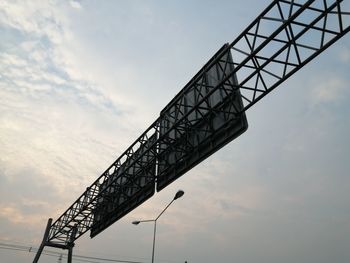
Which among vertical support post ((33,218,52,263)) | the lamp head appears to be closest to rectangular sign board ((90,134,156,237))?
the lamp head

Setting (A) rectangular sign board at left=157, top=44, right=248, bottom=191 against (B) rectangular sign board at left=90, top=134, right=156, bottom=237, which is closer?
(A) rectangular sign board at left=157, top=44, right=248, bottom=191

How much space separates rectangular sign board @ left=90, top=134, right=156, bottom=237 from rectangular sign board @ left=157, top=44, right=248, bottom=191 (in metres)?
1.12

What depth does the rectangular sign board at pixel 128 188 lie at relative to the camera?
15.1 m

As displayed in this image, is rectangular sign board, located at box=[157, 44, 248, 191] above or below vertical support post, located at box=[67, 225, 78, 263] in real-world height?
above

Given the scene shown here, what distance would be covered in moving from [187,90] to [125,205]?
8.71 metres

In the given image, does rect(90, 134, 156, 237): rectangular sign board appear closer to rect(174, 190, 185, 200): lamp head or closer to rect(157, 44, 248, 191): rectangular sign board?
rect(157, 44, 248, 191): rectangular sign board

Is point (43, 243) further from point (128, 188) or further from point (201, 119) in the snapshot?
point (201, 119)

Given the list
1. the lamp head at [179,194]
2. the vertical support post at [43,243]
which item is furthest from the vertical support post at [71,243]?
the lamp head at [179,194]

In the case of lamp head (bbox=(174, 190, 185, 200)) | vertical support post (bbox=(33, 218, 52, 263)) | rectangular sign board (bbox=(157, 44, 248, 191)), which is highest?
rectangular sign board (bbox=(157, 44, 248, 191))

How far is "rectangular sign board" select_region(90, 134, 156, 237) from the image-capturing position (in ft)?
49.5

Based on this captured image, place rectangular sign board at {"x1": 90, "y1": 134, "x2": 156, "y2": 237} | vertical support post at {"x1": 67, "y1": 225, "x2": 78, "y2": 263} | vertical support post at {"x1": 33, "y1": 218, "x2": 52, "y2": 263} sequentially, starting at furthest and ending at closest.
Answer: vertical support post at {"x1": 33, "y1": 218, "x2": 52, "y2": 263}, vertical support post at {"x1": 67, "y1": 225, "x2": 78, "y2": 263}, rectangular sign board at {"x1": 90, "y1": 134, "x2": 156, "y2": 237}

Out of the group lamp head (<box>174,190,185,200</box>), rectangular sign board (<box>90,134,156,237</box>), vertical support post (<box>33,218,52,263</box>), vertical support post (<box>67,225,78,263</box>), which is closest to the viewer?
rectangular sign board (<box>90,134,156,237</box>)

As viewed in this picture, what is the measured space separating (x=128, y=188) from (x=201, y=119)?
25.2 ft

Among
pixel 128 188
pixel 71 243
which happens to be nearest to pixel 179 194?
pixel 128 188
